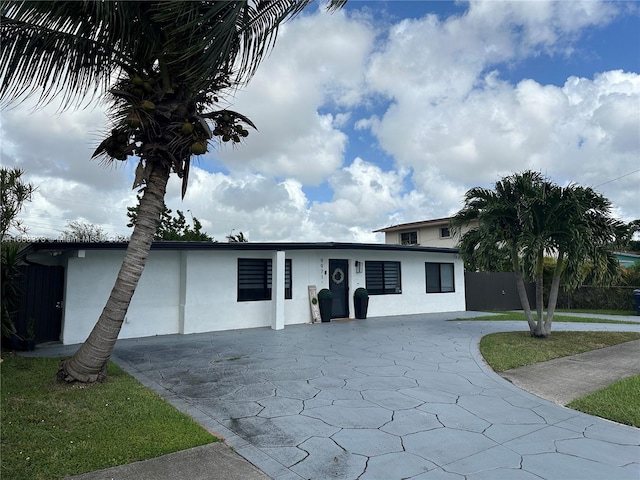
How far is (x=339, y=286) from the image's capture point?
45.0 feet

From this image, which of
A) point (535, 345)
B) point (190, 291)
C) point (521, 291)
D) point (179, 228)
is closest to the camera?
point (535, 345)

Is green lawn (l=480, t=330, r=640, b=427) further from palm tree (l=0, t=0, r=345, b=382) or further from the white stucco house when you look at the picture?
palm tree (l=0, t=0, r=345, b=382)

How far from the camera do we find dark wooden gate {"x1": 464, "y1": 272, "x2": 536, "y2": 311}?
18.1 m

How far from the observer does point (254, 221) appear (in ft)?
111

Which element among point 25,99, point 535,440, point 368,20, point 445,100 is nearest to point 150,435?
point 535,440

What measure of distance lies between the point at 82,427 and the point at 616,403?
6318 millimetres

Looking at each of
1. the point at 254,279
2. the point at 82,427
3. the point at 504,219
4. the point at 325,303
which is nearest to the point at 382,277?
the point at 325,303

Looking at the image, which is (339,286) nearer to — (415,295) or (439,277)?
(415,295)

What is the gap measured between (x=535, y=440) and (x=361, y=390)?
2297 mm

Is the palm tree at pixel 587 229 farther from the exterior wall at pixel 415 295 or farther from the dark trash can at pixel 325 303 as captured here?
the dark trash can at pixel 325 303

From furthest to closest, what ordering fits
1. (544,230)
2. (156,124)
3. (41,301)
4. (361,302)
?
(361,302) → (544,230) → (41,301) → (156,124)

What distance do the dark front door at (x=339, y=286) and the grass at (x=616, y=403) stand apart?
8.72 m

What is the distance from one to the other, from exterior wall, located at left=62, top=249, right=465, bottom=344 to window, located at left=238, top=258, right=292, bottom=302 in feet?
0.51

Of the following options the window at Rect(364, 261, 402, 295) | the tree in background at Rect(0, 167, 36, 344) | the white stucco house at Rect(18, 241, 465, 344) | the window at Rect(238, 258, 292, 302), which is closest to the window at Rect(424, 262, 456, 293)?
the white stucco house at Rect(18, 241, 465, 344)
